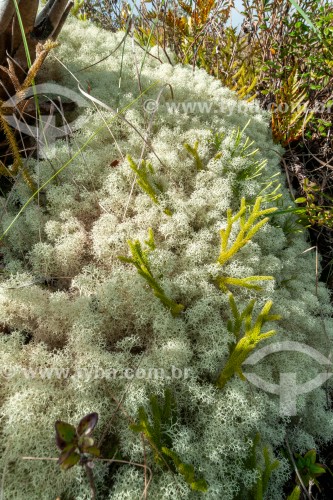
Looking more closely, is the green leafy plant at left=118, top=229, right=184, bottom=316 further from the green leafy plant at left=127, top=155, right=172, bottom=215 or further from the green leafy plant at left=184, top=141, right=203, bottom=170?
the green leafy plant at left=184, top=141, right=203, bottom=170

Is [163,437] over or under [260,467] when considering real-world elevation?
over

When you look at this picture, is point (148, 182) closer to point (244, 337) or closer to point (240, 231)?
point (240, 231)

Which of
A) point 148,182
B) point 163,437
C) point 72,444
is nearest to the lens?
point 72,444

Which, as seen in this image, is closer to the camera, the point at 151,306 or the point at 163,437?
the point at 163,437

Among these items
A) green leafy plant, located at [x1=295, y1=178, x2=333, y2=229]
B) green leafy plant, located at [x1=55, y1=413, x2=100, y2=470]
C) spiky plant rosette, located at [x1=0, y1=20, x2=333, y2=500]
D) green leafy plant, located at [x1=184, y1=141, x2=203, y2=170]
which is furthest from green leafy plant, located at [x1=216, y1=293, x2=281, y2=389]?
green leafy plant, located at [x1=295, y1=178, x2=333, y2=229]

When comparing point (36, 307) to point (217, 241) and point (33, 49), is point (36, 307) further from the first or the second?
point (33, 49)

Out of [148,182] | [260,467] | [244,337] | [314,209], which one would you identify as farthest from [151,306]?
[314,209]
